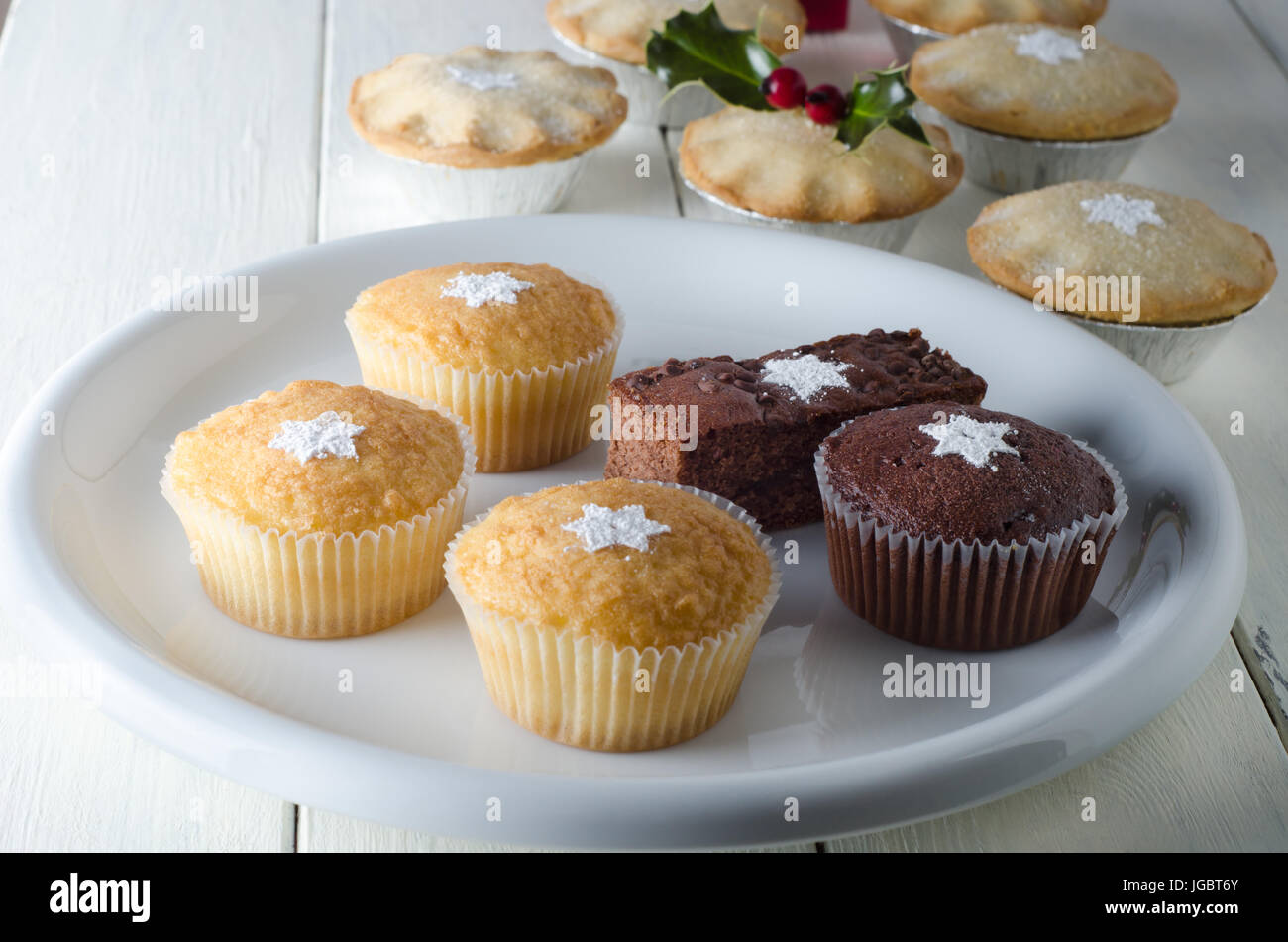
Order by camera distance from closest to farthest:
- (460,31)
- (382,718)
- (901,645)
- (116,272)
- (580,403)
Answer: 1. (382,718)
2. (901,645)
3. (580,403)
4. (116,272)
5. (460,31)

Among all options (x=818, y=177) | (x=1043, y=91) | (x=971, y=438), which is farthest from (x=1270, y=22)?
(x=971, y=438)

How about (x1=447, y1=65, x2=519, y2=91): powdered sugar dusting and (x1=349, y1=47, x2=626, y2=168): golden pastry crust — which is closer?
(x1=349, y1=47, x2=626, y2=168): golden pastry crust

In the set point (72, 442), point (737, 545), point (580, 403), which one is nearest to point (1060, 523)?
point (737, 545)

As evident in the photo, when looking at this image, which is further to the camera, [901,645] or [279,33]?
[279,33]

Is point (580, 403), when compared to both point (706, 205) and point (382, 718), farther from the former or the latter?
point (706, 205)

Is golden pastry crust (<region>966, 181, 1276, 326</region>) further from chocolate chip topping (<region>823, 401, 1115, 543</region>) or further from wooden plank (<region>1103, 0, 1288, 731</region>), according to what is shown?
chocolate chip topping (<region>823, 401, 1115, 543</region>)

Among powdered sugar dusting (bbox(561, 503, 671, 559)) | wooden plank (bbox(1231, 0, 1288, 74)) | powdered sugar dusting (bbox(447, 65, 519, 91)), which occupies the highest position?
wooden plank (bbox(1231, 0, 1288, 74))

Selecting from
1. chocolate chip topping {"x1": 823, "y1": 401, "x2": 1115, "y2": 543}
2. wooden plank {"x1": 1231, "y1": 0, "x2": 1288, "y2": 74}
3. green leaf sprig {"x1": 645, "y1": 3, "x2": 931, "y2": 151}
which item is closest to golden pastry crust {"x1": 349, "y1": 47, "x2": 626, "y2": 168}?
green leaf sprig {"x1": 645, "y1": 3, "x2": 931, "y2": 151}

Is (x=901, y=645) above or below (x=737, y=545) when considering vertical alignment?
below
